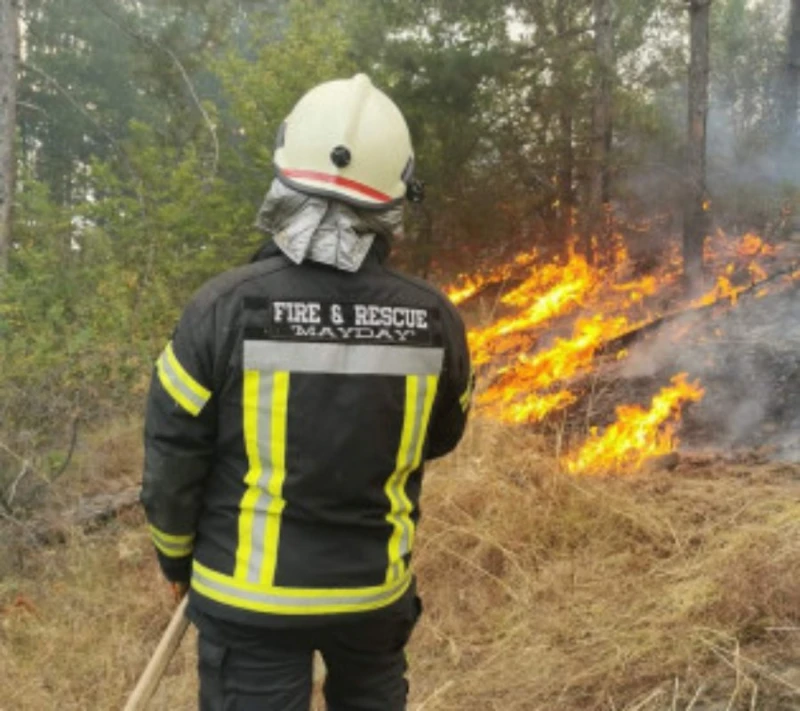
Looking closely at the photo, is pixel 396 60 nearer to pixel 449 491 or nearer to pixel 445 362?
pixel 449 491

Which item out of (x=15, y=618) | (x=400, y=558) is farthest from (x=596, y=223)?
(x=400, y=558)

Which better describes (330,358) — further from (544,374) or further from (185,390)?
(544,374)

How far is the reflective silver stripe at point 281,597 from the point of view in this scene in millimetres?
2084

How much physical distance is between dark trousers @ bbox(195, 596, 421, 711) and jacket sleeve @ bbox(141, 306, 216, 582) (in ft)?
1.00

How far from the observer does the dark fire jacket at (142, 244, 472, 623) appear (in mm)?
2049

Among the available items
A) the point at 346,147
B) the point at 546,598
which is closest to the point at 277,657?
the point at 346,147

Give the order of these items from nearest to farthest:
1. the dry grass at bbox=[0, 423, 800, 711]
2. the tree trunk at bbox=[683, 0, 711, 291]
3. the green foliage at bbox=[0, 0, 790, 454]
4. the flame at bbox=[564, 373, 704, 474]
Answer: the dry grass at bbox=[0, 423, 800, 711] < the flame at bbox=[564, 373, 704, 474] < the green foliage at bbox=[0, 0, 790, 454] < the tree trunk at bbox=[683, 0, 711, 291]

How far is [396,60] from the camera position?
35.4 feet

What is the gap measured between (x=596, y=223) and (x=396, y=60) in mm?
3427

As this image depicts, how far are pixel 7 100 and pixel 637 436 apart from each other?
706 centimetres

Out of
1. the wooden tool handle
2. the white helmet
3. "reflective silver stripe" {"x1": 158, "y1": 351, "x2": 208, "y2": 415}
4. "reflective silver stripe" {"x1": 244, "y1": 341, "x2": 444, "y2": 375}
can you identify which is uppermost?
the white helmet

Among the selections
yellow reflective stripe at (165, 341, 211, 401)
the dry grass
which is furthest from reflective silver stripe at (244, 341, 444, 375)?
the dry grass

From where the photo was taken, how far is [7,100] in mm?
8391

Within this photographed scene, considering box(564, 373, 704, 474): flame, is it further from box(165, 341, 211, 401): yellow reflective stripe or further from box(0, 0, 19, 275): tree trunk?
box(0, 0, 19, 275): tree trunk
